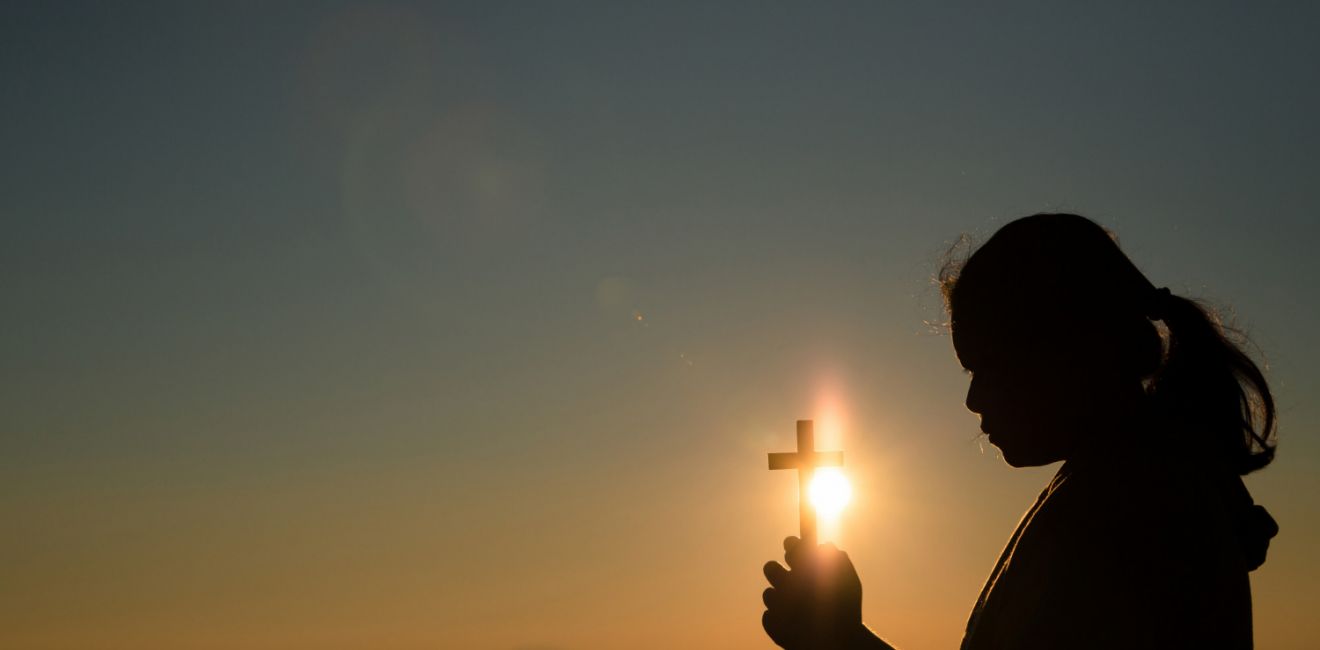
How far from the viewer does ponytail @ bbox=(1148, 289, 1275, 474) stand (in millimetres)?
3604

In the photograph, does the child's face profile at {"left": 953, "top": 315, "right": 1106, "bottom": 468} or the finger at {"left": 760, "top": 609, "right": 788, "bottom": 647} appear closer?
the child's face profile at {"left": 953, "top": 315, "right": 1106, "bottom": 468}

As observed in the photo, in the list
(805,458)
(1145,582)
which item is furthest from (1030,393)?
(805,458)

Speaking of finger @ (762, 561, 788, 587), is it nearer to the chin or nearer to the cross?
the chin

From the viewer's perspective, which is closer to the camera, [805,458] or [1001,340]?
[1001,340]

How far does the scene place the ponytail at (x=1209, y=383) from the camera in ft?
11.8

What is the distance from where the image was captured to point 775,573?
4281mm

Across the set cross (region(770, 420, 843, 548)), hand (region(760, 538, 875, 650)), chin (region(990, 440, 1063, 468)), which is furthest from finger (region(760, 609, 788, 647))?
cross (region(770, 420, 843, 548))

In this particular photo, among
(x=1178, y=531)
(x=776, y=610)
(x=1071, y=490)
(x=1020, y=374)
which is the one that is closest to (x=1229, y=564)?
(x=1178, y=531)

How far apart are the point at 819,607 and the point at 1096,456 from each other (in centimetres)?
116

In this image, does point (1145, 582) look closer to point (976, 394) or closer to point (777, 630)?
point (976, 394)

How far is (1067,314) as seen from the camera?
11.9 ft

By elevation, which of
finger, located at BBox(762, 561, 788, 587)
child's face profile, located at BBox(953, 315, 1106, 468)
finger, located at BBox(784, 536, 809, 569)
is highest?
child's face profile, located at BBox(953, 315, 1106, 468)

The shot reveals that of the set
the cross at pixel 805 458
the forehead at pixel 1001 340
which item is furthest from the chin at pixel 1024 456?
the cross at pixel 805 458

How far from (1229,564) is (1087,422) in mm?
603
